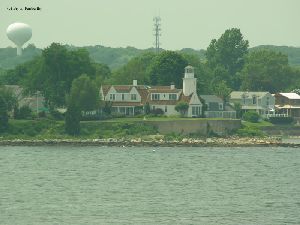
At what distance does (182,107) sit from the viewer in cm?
12488

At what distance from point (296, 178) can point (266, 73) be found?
99.7m

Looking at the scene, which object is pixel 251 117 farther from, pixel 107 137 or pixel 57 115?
pixel 107 137

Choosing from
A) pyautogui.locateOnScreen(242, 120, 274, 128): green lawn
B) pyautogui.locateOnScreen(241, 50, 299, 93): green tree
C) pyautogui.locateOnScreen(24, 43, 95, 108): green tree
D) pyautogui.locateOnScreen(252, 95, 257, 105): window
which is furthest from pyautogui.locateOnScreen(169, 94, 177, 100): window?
pyautogui.locateOnScreen(241, 50, 299, 93): green tree

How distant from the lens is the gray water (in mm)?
59572

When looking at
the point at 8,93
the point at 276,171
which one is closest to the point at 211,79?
the point at 8,93

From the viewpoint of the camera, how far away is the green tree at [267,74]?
584ft

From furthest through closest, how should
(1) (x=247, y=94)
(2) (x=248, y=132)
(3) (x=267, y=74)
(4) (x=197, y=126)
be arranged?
(3) (x=267, y=74), (1) (x=247, y=94), (2) (x=248, y=132), (4) (x=197, y=126)

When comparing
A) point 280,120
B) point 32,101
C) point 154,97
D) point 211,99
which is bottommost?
point 280,120

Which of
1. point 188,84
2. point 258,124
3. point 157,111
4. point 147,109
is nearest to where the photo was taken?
point 157,111

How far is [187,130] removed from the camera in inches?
4665

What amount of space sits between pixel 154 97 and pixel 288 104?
3587 centimetres

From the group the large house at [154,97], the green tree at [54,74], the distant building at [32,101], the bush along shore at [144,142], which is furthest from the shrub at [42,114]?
the bush along shore at [144,142]

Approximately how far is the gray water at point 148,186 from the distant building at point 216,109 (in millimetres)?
23514

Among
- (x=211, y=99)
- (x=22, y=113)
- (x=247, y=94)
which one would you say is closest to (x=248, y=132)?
(x=211, y=99)
